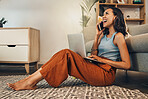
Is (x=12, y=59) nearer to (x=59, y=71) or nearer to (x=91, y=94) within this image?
(x=59, y=71)

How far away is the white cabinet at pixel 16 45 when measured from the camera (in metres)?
3.01

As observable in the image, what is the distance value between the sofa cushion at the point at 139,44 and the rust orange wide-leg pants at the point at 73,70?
0.32 meters

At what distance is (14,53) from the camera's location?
306cm

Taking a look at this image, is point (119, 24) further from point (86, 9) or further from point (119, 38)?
point (86, 9)

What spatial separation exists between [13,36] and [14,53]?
315 millimetres

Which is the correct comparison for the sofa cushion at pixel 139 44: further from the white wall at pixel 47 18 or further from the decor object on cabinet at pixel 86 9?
the white wall at pixel 47 18

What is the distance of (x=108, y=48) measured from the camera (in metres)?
1.74

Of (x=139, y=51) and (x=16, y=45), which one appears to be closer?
(x=139, y=51)

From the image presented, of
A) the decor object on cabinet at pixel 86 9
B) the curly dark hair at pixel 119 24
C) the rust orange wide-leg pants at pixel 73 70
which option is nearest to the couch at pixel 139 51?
the curly dark hair at pixel 119 24

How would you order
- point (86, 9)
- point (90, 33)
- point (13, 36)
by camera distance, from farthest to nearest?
point (86, 9) < point (90, 33) < point (13, 36)

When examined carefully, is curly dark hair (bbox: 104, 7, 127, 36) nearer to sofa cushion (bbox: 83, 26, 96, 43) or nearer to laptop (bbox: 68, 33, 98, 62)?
laptop (bbox: 68, 33, 98, 62)

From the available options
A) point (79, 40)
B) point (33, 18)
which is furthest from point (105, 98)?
point (33, 18)

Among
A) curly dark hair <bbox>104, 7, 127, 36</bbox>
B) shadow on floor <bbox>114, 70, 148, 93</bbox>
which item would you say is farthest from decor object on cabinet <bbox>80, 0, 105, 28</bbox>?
curly dark hair <bbox>104, 7, 127, 36</bbox>

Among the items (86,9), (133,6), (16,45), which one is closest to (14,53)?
(16,45)
